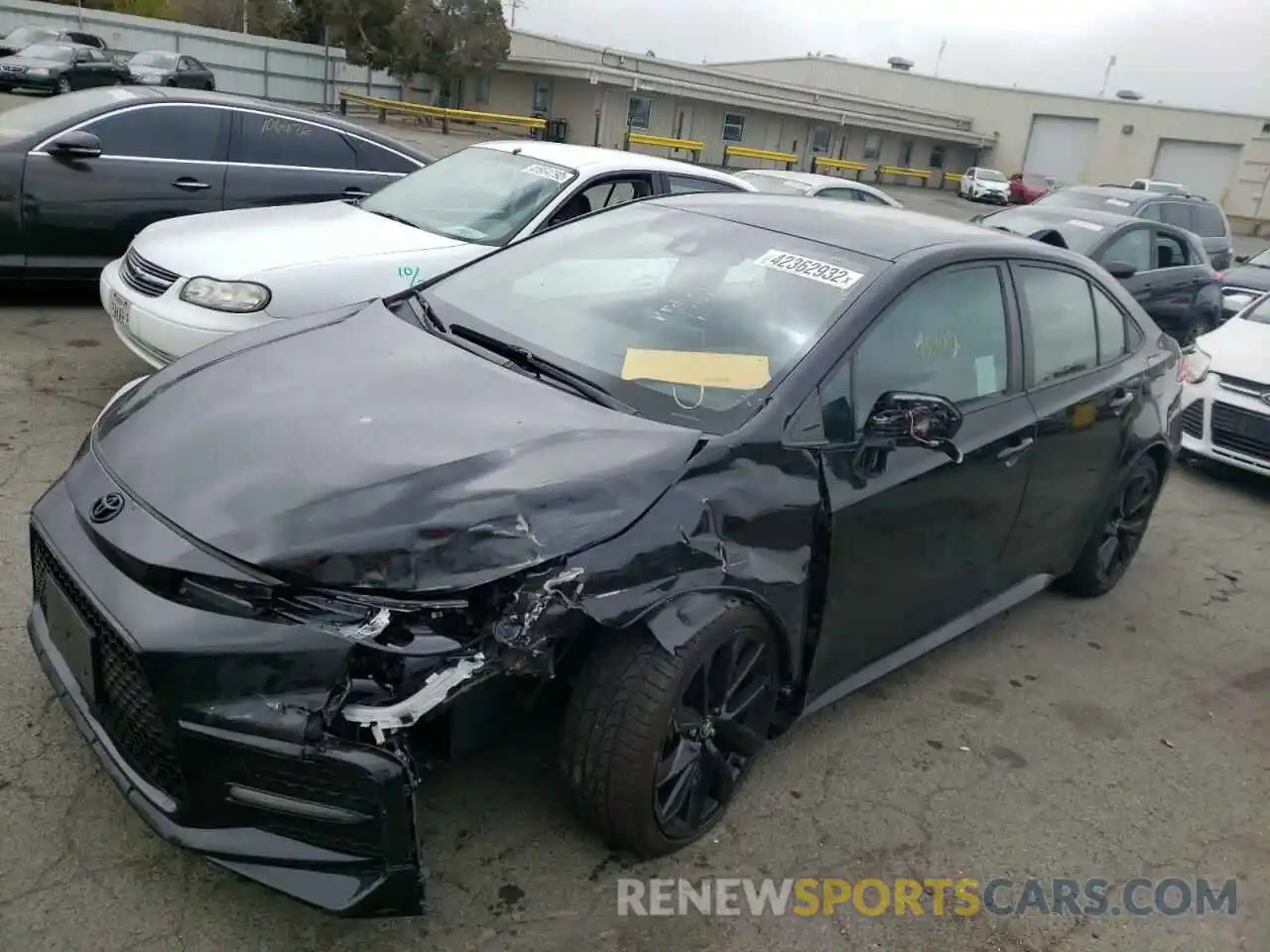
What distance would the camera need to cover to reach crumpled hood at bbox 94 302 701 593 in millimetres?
2236

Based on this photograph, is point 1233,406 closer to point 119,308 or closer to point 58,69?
point 119,308

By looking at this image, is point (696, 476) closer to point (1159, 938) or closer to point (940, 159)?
point (1159, 938)

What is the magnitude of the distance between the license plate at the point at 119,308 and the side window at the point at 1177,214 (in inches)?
466

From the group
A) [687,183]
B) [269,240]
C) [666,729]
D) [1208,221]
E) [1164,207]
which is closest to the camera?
[666,729]

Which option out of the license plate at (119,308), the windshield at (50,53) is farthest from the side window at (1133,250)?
the windshield at (50,53)

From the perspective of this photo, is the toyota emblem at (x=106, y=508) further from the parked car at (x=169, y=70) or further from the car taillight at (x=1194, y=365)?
the parked car at (x=169, y=70)

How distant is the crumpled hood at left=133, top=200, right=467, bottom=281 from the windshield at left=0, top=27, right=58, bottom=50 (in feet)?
95.8

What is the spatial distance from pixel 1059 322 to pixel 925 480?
1.24 meters

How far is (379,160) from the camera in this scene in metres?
7.58

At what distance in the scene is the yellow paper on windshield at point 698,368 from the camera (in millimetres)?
2902

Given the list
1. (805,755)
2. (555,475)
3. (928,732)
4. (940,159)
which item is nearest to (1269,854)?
(928,732)

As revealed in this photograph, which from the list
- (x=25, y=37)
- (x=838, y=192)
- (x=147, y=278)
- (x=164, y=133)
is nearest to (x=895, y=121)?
(x=25, y=37)

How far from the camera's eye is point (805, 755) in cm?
332

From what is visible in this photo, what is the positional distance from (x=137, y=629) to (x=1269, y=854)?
3.34 metres
